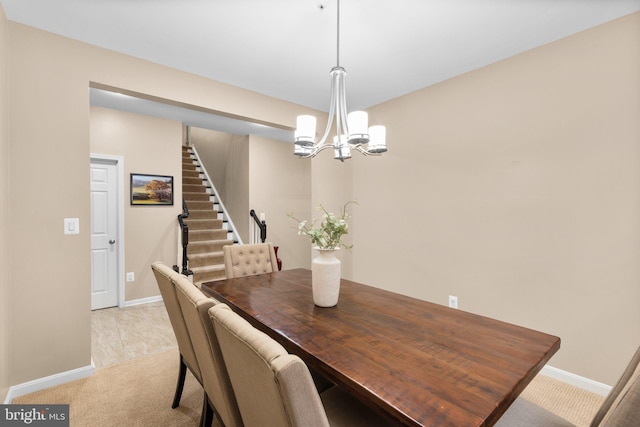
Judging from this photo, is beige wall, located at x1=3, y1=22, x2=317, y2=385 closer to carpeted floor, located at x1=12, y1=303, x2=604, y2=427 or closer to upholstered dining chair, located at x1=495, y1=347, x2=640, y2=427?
carpeted floor, located at x1=12, y1=303, x2=604, y2=427

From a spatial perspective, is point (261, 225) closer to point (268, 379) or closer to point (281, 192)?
point (281, 192)

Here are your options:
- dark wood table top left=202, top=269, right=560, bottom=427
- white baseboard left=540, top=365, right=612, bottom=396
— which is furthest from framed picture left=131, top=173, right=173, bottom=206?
white baseboard left=540, top=365, right=612, bottom=396

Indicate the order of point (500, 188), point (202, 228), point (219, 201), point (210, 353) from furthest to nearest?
point (219, 201) < point (202, 228) < point (500, 188) < point (210, 353)

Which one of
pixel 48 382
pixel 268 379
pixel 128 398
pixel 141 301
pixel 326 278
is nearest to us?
A: pixel 268 379

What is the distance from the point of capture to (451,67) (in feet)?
8.57

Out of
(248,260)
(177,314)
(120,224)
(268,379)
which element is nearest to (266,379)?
(268,379)

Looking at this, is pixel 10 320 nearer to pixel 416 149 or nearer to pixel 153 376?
pixel 153 376

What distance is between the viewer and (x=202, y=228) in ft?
17.0

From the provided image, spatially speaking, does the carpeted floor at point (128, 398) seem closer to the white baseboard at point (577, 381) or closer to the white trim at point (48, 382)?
the white trim at point (48, 382)

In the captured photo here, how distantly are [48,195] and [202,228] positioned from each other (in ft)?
10.2

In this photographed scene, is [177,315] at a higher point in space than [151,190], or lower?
lower

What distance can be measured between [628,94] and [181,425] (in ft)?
11.5

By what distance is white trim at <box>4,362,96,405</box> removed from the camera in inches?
77.4

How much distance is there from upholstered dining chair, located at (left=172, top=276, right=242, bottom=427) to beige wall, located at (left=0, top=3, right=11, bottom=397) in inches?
56.6
